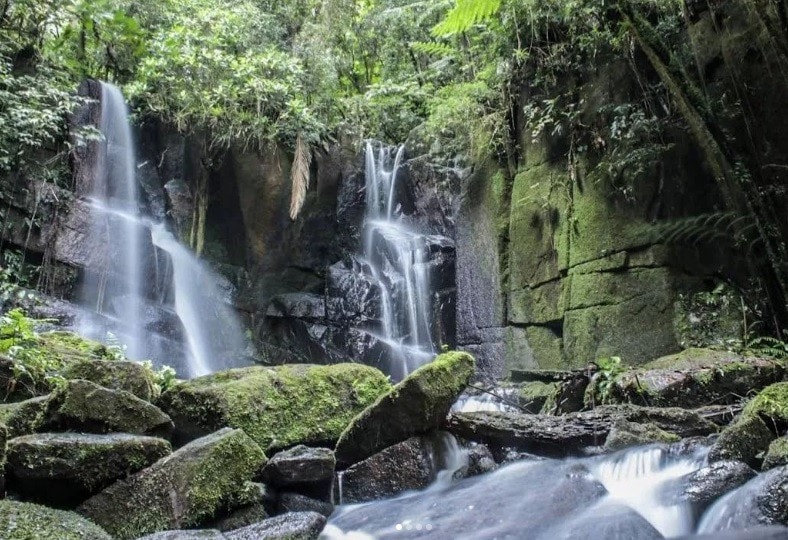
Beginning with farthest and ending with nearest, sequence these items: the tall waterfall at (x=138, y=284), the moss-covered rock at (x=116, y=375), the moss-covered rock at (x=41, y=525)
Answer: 1. the tall waterfall at (x=138, y=284)
2. the moss-covered rock at (x=116, y=375)
3. the moss-covered rock at (x=41, y=525)

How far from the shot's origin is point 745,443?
4.28 meters

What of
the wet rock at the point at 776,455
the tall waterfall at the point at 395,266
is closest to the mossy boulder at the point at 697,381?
the wet rock at the point at 776,455

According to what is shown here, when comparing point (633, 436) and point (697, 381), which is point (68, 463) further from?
point (697, 381)

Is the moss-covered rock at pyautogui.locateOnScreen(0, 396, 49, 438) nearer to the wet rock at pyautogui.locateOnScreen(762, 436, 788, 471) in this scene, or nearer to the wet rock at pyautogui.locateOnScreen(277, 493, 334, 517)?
the wet rock at pyautogui.locateOnScreen(277, 493, 334, 517)

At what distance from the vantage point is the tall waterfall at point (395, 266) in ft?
38.2

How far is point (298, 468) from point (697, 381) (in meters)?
4.18

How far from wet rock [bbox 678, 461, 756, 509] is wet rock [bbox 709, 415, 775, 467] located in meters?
0.34

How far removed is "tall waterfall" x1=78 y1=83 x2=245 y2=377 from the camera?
10.5 metres

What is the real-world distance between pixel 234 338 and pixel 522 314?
5.72 meters

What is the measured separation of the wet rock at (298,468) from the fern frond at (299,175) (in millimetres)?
7495

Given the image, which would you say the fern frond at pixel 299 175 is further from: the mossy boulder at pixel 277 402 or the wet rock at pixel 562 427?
the wet rock at pixel 562 427

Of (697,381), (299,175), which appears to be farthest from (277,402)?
(299,175)

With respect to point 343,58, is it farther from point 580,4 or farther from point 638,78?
point 638,78

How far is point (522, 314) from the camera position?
32.4 feet
